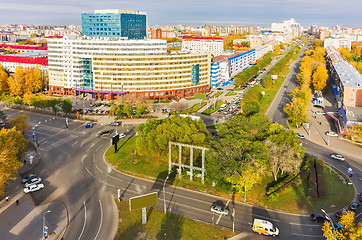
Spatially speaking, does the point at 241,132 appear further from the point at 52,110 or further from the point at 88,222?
the point at 52,110

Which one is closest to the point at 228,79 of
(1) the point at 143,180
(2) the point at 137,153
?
(2) the point at 137,153

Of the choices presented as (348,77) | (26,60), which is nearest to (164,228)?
(348,77)

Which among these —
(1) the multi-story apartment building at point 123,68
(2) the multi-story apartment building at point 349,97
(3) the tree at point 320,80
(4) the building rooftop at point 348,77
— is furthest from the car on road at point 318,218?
(3) the tree at point 320,80

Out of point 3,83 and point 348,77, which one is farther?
point 3,83

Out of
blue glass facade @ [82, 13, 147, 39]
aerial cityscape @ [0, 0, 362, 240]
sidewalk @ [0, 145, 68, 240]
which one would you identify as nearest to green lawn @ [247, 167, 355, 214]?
aerial cityscape @ [0, 0, 362, 240]

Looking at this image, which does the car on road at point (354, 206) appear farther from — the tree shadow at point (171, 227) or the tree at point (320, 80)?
the tree at point (320, 80)

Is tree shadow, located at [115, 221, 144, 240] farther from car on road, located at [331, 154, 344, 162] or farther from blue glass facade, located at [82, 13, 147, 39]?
blue glass facade, located at [82, 13, 147, 39]

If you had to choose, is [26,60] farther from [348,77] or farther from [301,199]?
[348,77]
